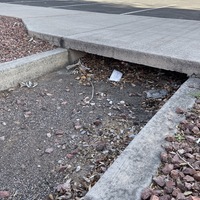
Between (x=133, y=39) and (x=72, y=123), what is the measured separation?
158 cm

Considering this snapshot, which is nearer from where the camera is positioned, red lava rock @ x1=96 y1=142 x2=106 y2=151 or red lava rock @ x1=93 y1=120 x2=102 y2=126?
red lava rock @ x1=96 y1=142 x2=106 y2=151

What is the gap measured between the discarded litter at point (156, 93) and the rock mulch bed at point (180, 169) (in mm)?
1052

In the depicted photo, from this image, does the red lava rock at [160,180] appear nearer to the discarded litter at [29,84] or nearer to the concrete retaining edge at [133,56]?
the concrete retaining edge at [133,56]

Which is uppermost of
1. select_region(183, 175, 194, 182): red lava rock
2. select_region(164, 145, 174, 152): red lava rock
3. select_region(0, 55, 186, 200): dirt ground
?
select_region(183, 175, 194, 182): red lava rock

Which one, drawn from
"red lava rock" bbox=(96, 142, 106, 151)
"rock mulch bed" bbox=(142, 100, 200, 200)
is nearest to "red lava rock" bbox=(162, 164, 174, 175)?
"rock mulch bed" bbox=(142, 100, 200, 200)

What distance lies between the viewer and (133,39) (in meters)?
3.74

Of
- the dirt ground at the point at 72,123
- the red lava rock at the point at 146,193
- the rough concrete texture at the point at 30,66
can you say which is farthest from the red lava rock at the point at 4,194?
the rough concrete texture at the point at 30,66

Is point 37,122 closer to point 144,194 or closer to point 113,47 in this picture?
point 113,47

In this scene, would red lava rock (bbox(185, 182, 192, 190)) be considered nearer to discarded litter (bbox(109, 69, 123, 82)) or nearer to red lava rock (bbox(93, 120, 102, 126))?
red lava rock (bbox(93, 120, 102, 126))

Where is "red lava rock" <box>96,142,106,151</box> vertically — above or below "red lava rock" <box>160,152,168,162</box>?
below

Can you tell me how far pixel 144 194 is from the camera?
57.9 inches

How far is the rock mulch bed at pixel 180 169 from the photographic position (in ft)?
4.85

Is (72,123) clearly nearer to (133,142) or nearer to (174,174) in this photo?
(133,142)

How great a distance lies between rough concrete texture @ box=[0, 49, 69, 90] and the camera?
318cm
